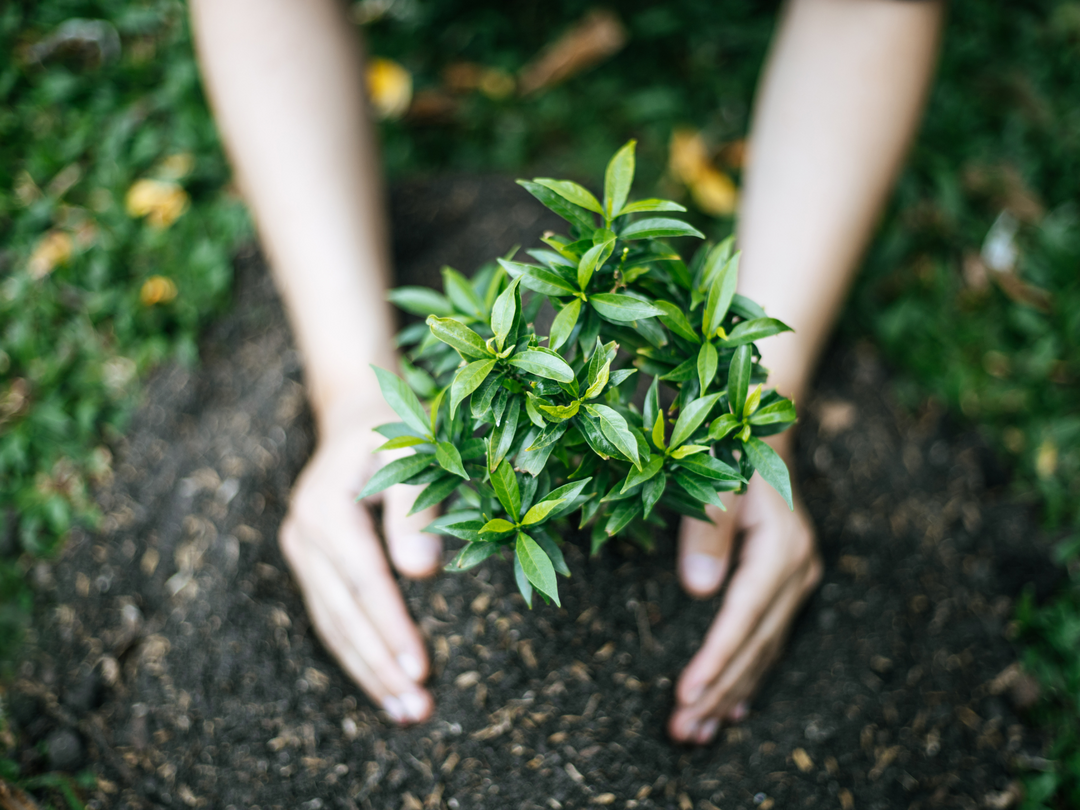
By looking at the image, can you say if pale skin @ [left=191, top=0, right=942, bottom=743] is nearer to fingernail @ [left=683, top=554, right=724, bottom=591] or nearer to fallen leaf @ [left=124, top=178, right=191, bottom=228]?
fingernail @ [left=683, top=554, right=724, bottom=591]

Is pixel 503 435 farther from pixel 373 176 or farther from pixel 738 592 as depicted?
pixel 373 176

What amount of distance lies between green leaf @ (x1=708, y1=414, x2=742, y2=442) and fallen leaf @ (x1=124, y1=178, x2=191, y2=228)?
2.46 m

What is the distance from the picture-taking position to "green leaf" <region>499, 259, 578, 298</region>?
1.23 m

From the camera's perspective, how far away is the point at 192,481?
91.7 inches

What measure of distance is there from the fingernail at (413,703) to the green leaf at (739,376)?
3.48ft

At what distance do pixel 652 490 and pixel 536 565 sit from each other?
0.76 ft

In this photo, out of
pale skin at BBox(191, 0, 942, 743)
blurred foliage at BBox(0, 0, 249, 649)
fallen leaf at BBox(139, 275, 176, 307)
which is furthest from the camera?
fallen leaf at BBox(139, 275, 176, 307)

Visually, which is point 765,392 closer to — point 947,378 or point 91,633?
point 947,378

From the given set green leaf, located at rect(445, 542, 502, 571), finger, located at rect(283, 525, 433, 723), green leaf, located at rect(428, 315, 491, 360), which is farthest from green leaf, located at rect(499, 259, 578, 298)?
finger, located at rect(283, 525, 433, 723)

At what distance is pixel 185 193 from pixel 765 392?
2.54 metres

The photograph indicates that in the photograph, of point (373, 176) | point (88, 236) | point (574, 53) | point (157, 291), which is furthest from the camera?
point (574, 53)

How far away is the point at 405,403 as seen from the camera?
1.35m

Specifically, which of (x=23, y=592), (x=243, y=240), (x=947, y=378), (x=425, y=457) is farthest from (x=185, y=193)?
(x=947, y=378)

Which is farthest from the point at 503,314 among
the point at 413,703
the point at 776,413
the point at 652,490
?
the point at 413,703
